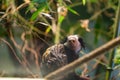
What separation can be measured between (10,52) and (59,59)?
27 centimetres

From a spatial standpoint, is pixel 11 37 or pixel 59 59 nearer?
pixel 59 59

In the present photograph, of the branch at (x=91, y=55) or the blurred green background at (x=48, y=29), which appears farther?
the blurred green background at (x=48, y=29)

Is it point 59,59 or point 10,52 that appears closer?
point 59,59

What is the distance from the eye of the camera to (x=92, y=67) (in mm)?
1096

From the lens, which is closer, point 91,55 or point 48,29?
point 91,55

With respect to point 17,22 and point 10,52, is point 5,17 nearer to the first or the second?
point 17,22

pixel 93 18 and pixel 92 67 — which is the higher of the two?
pixel 93 18

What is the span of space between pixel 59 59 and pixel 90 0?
288mm

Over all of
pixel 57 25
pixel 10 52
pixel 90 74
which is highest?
pixel 57 25

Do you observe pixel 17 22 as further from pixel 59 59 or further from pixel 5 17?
pixel 59 59

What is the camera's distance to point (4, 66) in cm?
115

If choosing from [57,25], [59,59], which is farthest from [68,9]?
[59,59]

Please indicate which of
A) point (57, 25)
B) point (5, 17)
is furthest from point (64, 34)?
point (5, 17)

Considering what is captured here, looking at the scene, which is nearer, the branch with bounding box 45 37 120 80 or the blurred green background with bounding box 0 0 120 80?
the branch with bounding box 45 37 120 80
